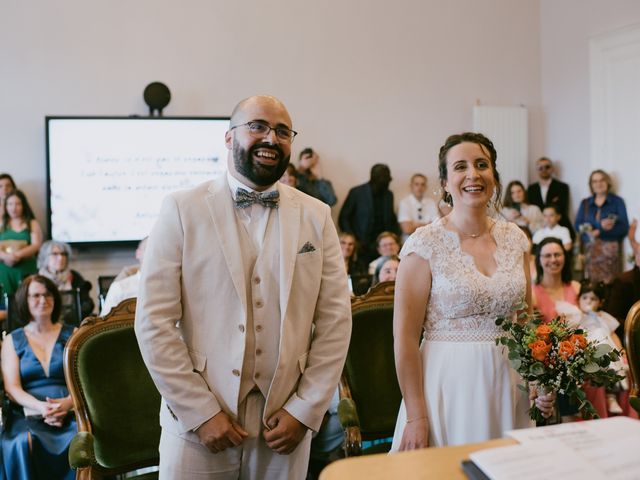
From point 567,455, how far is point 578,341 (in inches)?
34.5

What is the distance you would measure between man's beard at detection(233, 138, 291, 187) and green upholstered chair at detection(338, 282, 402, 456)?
42.5 inches

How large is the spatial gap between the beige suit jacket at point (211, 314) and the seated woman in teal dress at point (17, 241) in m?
5.40

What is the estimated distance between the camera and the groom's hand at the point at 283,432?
72.1 inches

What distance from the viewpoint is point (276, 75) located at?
8.11 meters

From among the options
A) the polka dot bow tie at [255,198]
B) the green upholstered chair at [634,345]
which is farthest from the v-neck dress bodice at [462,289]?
the green upholstered chair at [634,345]

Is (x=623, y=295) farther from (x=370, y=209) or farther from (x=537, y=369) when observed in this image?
(x=537, y=369)

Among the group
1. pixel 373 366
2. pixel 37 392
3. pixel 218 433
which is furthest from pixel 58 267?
pixel 218 433

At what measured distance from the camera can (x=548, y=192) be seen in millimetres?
8898

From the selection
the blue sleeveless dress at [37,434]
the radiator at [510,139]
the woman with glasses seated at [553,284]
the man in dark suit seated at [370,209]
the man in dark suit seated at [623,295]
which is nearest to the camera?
the blue sleeveless dress at [37,434]

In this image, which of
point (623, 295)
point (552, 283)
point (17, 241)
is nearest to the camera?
point (552, 283)

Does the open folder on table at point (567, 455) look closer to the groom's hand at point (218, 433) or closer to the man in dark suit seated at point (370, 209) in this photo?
the groom's hand at point (218, 433)

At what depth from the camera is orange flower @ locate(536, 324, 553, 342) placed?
1.90m

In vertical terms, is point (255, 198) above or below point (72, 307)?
above

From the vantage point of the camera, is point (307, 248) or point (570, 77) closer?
point (307, 248)
